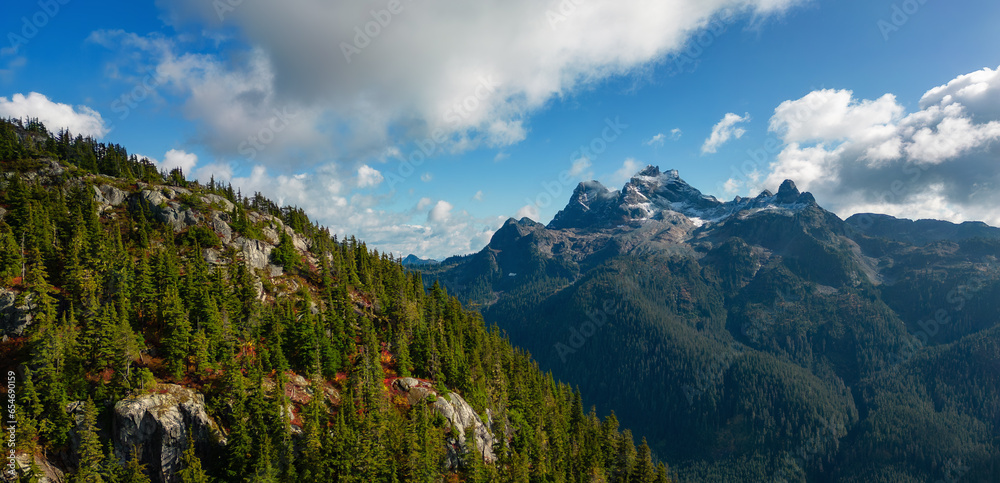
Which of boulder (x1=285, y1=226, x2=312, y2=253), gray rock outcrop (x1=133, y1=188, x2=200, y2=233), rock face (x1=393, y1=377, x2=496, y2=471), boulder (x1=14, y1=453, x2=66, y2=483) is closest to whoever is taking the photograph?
boulder (x1=14, y1=453, x2=66, y2=483)

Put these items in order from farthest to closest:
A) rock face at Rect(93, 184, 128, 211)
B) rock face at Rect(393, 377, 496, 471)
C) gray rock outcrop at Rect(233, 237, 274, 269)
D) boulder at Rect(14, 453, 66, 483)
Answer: gray rock outcrop at Rect(233, 237, 274, 269)
rock face at Rect(93, 184, 128, 211)
rock face at Rect(393, 377, 496, 471)
boulder at Rect(14, 453, 66, 483)

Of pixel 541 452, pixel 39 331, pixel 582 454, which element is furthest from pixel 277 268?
pixel 582 454

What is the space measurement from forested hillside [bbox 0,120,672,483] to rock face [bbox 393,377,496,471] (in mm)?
353

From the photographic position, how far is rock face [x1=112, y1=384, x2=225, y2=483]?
5469 centimetres

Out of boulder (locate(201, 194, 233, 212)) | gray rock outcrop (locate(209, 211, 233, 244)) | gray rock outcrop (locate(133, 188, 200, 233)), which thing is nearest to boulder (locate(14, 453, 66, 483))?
gray rock outcrop (locate(209, 211, 233, 244))

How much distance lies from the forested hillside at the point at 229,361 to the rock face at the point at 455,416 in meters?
0.35

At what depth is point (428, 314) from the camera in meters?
119

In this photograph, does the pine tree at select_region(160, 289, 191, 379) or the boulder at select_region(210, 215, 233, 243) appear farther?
the boulder at select_region(210, 215, 233, 243)

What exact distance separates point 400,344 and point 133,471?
154 ft

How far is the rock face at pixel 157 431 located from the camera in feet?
179

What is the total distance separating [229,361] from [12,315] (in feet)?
98.5
